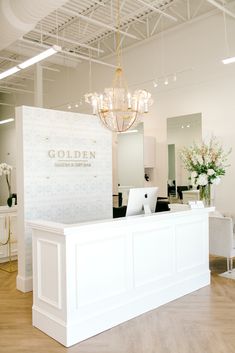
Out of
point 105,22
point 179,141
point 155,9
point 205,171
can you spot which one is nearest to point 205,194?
point 205,171

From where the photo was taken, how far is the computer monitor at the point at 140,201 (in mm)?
4145

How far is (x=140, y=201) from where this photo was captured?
4.27m

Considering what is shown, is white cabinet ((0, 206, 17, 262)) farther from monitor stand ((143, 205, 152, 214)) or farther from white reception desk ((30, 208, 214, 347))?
monitor stand ((143, 205, 152, 214))

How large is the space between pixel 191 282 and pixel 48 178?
248 centimetres

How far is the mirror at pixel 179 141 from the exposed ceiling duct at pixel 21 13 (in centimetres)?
405

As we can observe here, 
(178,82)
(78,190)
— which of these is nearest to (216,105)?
(178,82)

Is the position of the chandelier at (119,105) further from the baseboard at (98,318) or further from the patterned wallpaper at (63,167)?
the baseboard at (98,318)

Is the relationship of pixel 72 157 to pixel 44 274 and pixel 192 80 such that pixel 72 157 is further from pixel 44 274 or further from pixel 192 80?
pixel 192 80

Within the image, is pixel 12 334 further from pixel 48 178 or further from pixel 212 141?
pixel 212 141

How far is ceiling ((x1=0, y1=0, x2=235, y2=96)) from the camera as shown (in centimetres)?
705

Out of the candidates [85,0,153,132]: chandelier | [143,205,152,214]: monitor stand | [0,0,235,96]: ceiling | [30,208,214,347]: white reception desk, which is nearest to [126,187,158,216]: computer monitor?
[143,205,152,214]: monitor stand

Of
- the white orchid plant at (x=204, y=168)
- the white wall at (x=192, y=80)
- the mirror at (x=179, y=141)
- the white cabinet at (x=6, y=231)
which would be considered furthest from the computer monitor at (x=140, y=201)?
the mirror at (x=179, y=141)

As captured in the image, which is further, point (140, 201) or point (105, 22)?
point (105, 22)

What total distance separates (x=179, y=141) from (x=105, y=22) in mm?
3257
